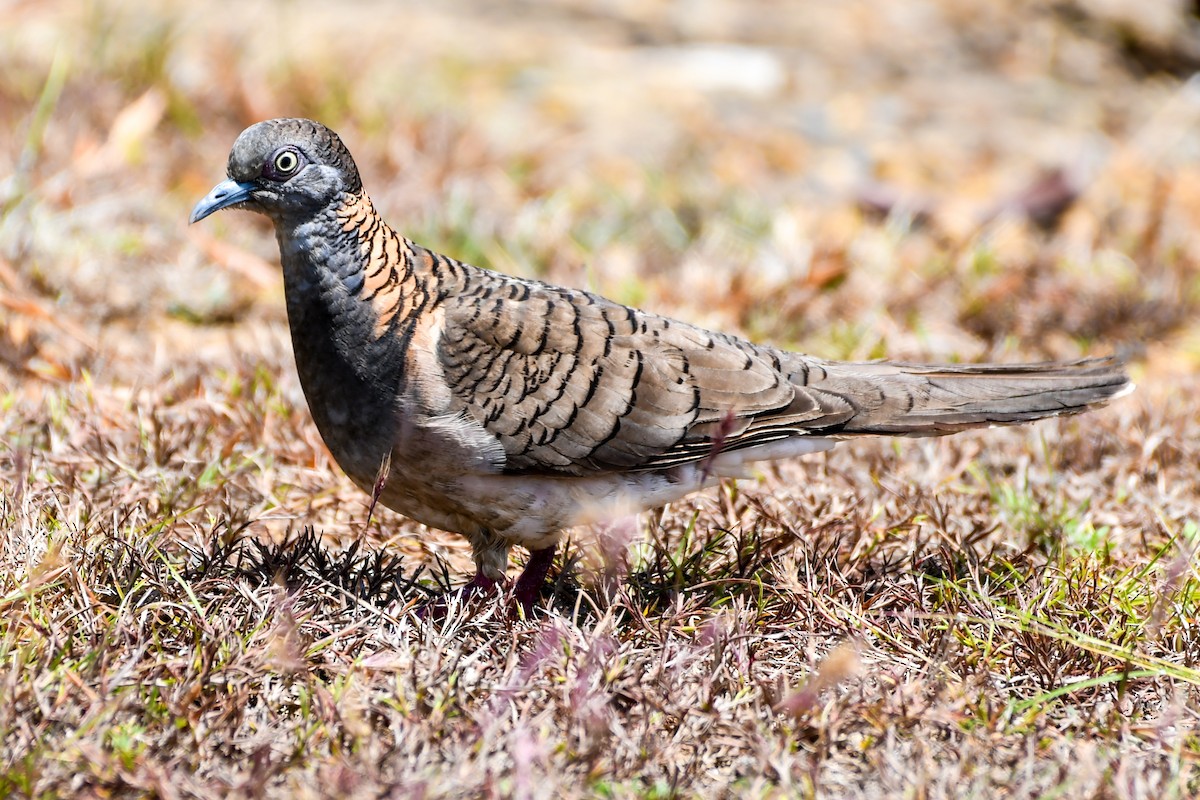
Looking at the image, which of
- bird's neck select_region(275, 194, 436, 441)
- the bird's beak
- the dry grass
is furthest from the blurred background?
the bird's beak

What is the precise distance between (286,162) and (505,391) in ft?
2.79

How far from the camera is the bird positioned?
3416mm

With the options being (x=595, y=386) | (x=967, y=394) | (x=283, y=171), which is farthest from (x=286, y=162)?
(x=967, y=394)

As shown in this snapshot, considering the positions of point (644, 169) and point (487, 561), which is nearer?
point (487, 561)

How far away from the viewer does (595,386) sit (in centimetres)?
355

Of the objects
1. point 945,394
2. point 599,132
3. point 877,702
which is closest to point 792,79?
point 599,132

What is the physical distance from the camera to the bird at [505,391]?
3.42 meters

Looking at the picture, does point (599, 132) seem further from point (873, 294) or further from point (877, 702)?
point (877, 702)

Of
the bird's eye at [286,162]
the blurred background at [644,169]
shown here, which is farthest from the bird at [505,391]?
the blurred background at [644,169]

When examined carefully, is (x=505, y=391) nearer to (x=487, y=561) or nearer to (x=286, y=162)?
(x=487, y=561)

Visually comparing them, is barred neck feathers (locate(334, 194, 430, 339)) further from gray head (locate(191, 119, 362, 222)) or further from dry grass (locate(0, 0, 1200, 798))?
dry grass (locate(0, 0, 1200, 798))

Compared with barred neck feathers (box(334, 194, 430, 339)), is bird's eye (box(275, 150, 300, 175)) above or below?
above

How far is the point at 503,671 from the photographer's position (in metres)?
3.05

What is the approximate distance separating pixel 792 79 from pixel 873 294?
9.79 ft
